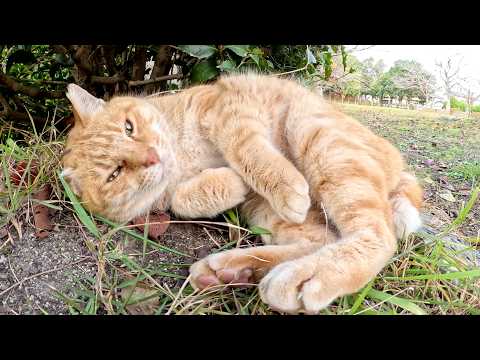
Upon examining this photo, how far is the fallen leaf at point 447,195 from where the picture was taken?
1.28 m

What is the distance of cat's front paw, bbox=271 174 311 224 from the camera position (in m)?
1.17

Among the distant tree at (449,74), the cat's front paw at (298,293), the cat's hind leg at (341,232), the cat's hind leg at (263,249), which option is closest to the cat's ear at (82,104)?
the cat's hind leg at (263,249)

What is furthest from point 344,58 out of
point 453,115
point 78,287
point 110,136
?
point 78,287

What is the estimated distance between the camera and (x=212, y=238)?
1220 mm

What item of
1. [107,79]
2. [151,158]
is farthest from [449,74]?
[107,79]

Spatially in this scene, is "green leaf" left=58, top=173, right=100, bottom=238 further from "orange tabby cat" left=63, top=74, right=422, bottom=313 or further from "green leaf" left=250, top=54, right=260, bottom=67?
"green leaf" left=250, top=54, right=260, bottom=67

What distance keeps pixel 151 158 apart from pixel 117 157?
10 centimetres

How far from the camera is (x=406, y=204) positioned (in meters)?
1.28

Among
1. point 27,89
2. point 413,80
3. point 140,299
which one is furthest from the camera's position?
point 27,89

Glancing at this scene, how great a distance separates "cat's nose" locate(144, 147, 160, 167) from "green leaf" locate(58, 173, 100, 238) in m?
0.21

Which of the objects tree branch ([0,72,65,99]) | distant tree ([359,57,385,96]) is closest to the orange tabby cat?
distant tree ([359,57,385,96])

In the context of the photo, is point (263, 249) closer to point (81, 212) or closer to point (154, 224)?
point (154, 224)

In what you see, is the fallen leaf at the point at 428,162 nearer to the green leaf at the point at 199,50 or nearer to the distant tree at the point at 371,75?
the distant tree at the point at 371,75

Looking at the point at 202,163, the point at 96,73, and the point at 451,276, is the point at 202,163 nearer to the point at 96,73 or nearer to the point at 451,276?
the point at 96,73
